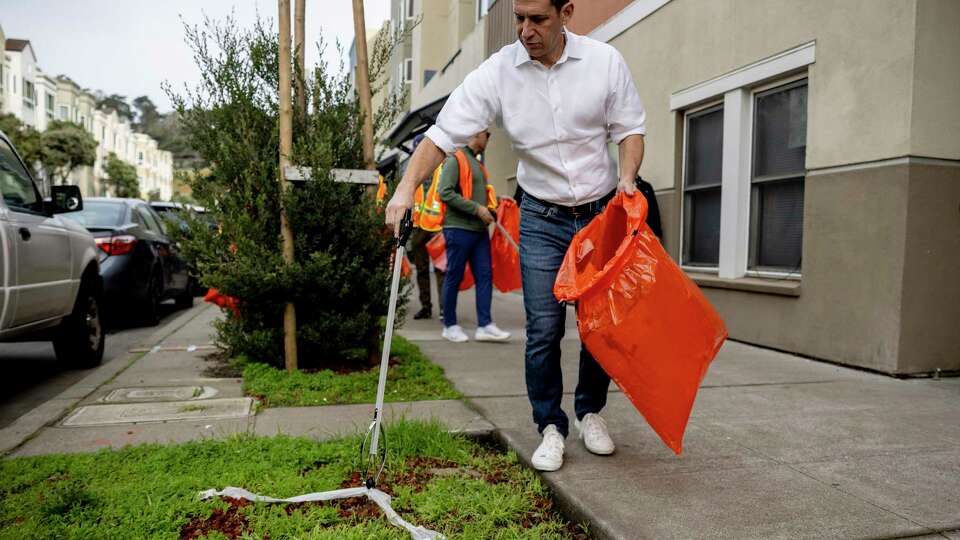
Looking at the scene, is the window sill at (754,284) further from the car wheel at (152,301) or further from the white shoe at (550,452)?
the car wheel at (152,301)

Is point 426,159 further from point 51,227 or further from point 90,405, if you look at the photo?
point 51,227

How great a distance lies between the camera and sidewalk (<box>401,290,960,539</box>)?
2572 mm

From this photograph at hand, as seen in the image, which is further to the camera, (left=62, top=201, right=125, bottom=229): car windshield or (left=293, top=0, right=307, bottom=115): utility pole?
(left=62, top=201, right=125, bottom=229): car windshield

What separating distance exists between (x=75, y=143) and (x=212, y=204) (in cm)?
5096

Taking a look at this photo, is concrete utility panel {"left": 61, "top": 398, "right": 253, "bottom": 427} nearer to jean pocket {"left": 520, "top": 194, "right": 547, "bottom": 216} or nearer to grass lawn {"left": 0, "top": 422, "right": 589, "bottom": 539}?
grass lawn {"left": 0, "top": 422, "right": 589, "bottom": 539}

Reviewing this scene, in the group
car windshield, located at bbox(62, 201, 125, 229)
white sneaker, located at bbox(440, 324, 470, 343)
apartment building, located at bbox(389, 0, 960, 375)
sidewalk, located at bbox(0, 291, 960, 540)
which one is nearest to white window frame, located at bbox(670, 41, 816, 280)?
apartment building, located at bbox(389, 0, 960, 375)

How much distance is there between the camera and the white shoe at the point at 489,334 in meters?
6.87

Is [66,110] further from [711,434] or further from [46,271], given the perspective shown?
[711,434]

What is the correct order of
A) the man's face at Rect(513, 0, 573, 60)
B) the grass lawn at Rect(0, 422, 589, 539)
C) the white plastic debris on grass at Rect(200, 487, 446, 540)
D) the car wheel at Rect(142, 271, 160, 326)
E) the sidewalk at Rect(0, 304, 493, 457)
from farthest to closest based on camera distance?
1. the car wheel at Rect(142, 271, 160, 326)
2. the sidewalk at Rect(0, 304, 493, 457)
3. the man's face at Rect(513, 0, 573, 60)
4. the white plastic debris on grass at Rect(200, 487, 446, 540)
5. the grass lawn at Rect(0, 422, 589, 539)

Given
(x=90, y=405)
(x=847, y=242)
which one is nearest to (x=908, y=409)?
(x=847, y=242)

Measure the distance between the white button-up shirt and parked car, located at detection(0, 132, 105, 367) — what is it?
307 centimetres

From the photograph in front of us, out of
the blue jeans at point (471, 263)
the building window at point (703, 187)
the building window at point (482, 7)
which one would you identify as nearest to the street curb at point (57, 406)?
the blue jeans at point (471, 263)

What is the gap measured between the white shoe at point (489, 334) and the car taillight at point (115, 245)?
13.1 ft

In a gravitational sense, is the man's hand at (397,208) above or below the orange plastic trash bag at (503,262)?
above
